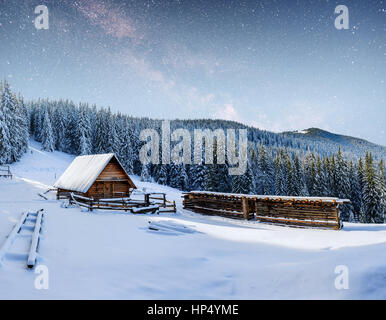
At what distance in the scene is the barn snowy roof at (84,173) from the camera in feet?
74.3

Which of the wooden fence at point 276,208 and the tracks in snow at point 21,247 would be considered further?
the wooden fence at point 276,208

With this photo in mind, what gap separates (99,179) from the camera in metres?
23.9

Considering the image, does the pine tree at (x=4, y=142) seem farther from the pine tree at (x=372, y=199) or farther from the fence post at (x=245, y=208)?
the pine tree at (x=372, y=199)

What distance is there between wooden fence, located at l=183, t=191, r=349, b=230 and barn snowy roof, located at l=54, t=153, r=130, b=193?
10056 mm

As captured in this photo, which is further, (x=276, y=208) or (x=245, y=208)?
(x=245, y=208)

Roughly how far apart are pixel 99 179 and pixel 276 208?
17732 millimetres

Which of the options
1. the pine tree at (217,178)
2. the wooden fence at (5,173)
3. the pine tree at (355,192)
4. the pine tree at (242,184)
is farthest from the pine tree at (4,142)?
the pine tree at (355,192)

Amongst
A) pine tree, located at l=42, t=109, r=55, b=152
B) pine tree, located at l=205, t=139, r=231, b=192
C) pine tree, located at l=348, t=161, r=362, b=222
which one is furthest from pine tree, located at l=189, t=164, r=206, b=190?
pine tree, located at l=42, t=109, r=55, b=152

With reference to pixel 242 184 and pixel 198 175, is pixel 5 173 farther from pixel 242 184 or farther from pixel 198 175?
pixel 242 184

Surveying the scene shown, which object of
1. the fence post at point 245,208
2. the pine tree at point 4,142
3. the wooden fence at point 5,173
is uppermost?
the pine tree at point 4,142

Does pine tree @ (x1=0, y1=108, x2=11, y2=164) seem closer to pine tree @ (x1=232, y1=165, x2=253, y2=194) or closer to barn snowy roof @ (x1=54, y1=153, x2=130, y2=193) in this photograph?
barn snowy roof @ (x1=54, y1=153, x2=130, y2=193)

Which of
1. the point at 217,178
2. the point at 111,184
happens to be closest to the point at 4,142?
the point at 111,184

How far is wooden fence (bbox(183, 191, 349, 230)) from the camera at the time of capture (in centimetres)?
1541
